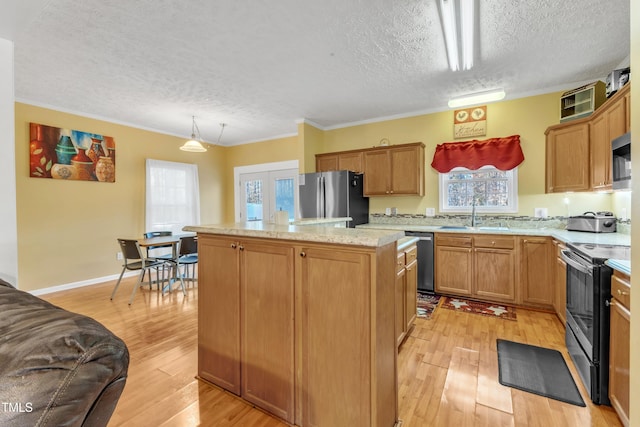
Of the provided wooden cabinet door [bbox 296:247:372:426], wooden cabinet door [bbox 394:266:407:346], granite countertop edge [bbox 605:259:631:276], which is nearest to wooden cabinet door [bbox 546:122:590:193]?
granite countertop edge [bbox 605:259:631:276]

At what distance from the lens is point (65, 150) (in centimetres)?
409

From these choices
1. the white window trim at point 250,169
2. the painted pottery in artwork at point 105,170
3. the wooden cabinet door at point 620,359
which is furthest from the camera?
the white window trim at point 250,169

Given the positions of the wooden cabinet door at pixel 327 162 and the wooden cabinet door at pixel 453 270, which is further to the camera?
the wooden cabinet door at pixel 327 162

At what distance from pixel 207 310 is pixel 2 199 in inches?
64.5

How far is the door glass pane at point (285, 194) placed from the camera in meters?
5.77

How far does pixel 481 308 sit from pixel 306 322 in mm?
2679

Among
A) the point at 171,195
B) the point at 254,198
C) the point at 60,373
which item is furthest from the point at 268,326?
the point at 254,198

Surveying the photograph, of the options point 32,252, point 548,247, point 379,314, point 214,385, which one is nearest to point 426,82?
point 548,247

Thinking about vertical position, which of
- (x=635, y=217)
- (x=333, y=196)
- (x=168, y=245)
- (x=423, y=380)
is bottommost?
(x=423, y=380)

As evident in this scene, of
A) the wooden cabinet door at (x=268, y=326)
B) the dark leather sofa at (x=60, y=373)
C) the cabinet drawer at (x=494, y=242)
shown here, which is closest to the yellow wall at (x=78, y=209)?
the wooden cabinet door at (x=268, y=326)

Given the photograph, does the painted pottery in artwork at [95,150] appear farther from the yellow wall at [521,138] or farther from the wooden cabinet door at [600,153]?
the wooden cabinet door at [600,153]

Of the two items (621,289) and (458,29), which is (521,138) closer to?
(458,29)

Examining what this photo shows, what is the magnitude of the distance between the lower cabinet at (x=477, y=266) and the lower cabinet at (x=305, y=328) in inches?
92.4

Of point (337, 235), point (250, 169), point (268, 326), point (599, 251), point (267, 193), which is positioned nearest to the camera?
point (337, 235)
